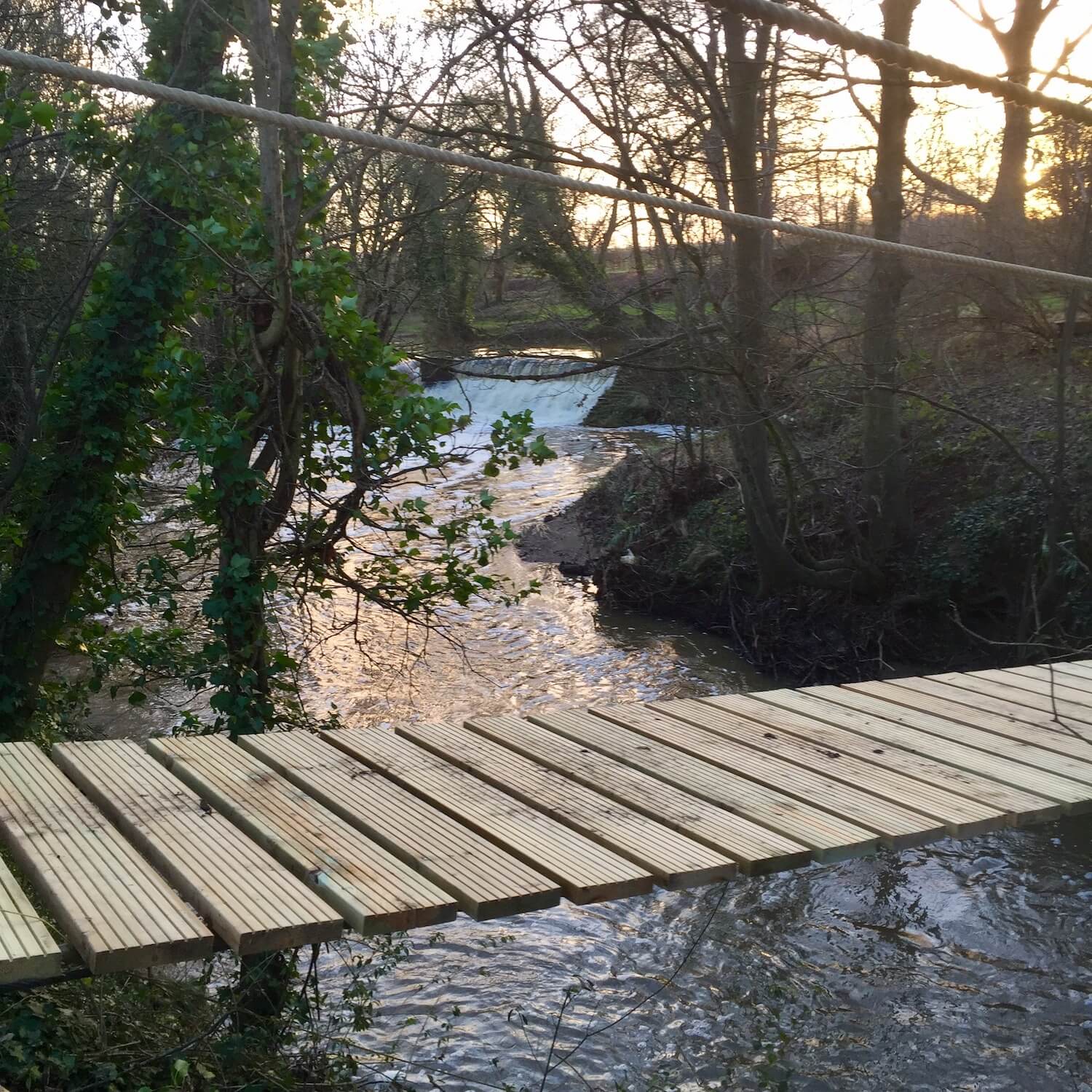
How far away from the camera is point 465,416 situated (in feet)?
16.7

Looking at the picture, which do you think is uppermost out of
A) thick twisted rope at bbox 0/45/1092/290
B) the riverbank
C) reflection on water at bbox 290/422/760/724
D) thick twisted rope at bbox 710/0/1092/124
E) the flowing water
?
thick twisted rope at bbox 710/0/1092/124

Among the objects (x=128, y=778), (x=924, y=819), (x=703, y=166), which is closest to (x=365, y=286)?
(x=703, y=166)

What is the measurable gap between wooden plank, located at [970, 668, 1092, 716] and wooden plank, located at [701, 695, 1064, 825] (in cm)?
81

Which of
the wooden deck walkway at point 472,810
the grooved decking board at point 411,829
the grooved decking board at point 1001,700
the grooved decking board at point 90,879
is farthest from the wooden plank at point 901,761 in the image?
the grooved decking board at point 90,879

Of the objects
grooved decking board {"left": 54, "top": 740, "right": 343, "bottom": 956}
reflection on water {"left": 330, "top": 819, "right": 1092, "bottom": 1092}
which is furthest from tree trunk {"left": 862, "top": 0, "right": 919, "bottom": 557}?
grooved decking board {"left": 54, "top": 740, "right": 343, "bottom": 956}

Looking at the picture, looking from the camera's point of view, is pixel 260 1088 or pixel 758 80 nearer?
Result: pixel 260 1088

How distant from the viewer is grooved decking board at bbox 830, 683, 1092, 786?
3326 mm

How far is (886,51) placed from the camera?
241 centimetres

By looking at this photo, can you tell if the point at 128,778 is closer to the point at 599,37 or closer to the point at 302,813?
the point at 302,813

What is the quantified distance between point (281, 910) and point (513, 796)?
0.83 meters

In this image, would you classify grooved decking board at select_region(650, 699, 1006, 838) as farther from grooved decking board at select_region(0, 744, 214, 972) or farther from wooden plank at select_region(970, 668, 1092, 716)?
grooved decking board at select_region(0, 744, 214, 972)

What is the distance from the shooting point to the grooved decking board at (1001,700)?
12.4 ft

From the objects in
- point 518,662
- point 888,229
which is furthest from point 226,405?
point 888,229

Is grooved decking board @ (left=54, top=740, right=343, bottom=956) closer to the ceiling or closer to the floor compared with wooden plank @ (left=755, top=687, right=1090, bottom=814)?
closer to the ceiling
